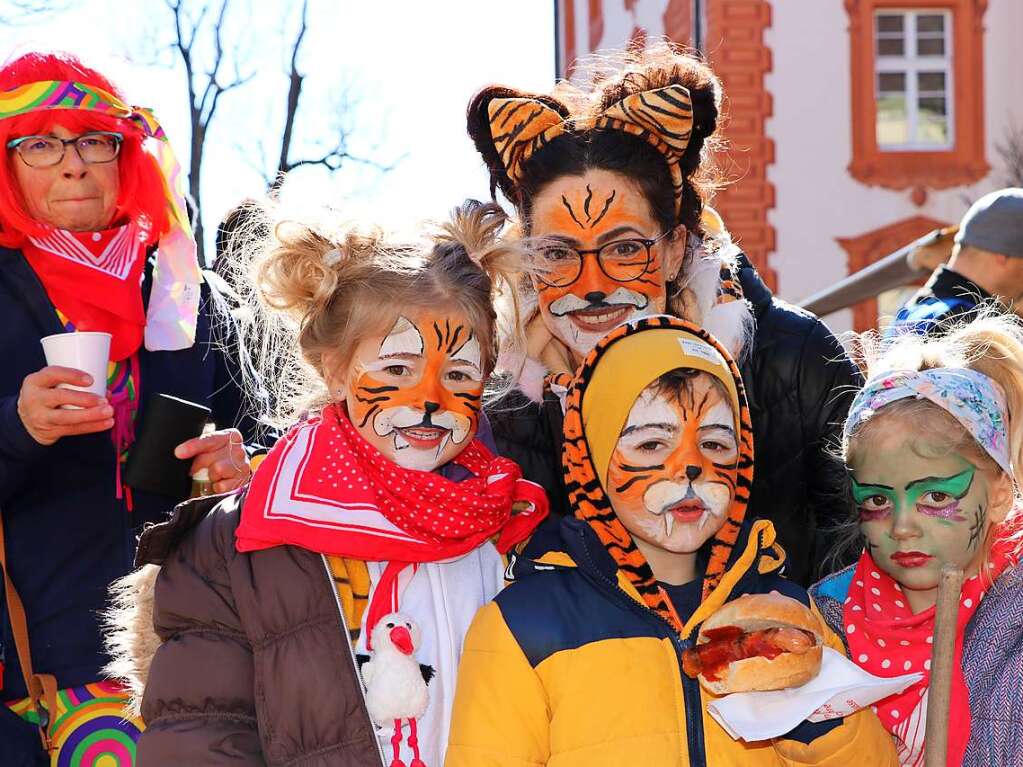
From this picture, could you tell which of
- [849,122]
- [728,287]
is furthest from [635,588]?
[849,122]

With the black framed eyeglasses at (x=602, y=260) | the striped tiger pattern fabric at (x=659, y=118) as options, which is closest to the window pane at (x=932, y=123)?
the striped tiger pattern fabric at (x=659, y=118)

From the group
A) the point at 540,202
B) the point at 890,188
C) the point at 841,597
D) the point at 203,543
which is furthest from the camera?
the point at 890,188

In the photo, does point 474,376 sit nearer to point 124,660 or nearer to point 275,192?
point 275,192

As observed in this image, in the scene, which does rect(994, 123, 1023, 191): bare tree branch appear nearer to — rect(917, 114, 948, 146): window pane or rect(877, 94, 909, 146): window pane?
rect(917, 114, 948, 146): window pane

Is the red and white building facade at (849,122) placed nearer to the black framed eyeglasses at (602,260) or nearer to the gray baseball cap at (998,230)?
the gray baseball cap at (998,230)

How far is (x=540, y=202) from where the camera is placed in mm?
3564

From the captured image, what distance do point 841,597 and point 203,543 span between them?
141cm

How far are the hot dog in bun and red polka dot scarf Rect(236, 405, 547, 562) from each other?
513mm

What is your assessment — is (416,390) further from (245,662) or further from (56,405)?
(56,405)

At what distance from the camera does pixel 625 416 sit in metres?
2.98

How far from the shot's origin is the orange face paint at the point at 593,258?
347 centimetres

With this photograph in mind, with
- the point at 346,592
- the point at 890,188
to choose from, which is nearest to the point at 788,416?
the point at 346,592

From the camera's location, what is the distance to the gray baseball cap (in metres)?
5.71

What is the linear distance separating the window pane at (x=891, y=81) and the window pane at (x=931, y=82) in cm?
23
